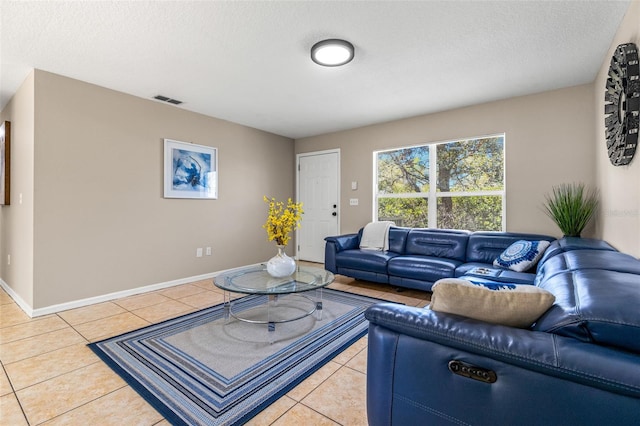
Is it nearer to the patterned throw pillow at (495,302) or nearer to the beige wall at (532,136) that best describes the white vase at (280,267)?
the patterned throw pillow at (495,302)

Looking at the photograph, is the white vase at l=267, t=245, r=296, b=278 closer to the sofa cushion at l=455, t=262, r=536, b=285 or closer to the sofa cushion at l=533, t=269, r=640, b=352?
the sofa cushion at l=455, t=262, r=536, b=285

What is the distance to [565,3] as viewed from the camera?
6.47 feet

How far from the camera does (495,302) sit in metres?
1.05

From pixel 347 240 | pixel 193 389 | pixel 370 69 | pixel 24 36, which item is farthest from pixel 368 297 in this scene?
pixel 24 36

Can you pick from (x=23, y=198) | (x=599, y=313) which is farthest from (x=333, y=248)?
(x=23, y=198)

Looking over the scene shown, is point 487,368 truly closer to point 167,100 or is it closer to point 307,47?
point 307,47

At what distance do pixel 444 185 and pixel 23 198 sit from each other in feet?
16.3

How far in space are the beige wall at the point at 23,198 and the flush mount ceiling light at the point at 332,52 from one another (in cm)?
282

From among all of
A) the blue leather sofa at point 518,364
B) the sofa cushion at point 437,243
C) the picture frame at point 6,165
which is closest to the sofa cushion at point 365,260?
the sofa cushion at point 437,243

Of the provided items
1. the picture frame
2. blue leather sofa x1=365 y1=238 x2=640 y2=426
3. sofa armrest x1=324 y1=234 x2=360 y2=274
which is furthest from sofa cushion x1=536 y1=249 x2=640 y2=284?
the picture frame

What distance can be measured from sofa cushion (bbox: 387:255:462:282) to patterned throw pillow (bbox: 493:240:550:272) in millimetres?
467

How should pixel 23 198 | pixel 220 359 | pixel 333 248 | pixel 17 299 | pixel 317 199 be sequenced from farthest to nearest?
pixel 317 199, pixel 333 248, pixel 17 299, pixel 23 198, pixel 220 359

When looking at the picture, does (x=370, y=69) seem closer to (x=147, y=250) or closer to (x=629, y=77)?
(x=629, y=77)

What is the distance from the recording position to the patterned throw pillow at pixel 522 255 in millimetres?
2797
